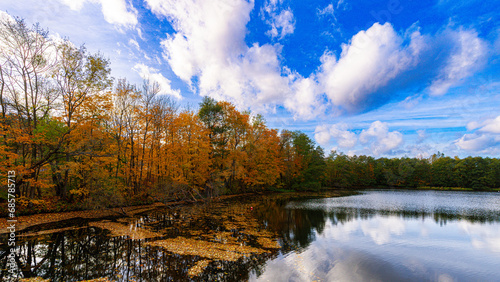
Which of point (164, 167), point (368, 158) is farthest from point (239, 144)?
point (368, 158)

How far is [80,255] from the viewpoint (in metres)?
9.91

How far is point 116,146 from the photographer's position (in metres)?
22.8

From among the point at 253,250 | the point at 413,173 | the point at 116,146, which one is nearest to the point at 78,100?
the point at 116,146

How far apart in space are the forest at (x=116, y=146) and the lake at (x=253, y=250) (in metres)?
5.19

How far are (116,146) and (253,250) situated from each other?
65.6 feet

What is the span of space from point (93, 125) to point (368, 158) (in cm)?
10315

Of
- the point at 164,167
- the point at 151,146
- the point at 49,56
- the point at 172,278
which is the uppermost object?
the point at 49,56

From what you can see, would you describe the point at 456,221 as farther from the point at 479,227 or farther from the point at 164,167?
the point at 164,167

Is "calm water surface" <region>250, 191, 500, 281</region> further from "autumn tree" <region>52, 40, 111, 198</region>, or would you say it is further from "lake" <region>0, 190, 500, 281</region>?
"autumn tree" <region>52, 40, 111, 198</region>

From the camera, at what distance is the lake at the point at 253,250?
8609 millimetres

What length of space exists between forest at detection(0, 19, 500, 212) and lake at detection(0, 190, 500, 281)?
Answer: 5.19 meters

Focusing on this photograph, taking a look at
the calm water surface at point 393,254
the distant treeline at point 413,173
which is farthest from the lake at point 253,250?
the distant treeline at point 413,173

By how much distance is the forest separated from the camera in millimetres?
16625

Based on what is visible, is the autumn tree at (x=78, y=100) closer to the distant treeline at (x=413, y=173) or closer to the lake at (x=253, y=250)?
the lake at (x=253, y=250)
